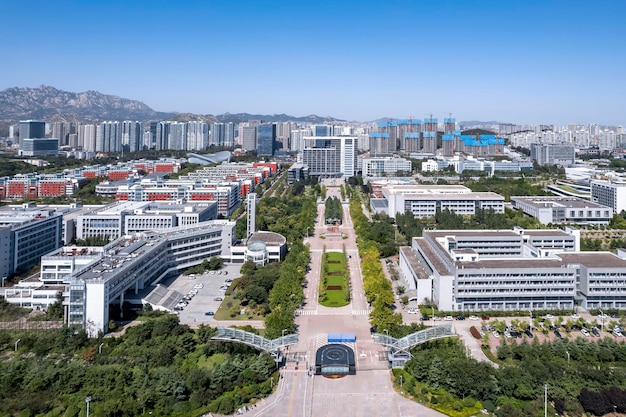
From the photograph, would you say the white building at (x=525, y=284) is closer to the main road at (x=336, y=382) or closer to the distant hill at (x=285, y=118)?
the main road at (x=336, y=382)

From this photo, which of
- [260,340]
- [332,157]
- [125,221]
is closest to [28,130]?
[332,157]

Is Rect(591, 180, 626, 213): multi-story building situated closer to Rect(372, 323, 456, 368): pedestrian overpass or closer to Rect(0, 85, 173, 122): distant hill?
Rect(372, 323, 456, 368): pedestrian overpass

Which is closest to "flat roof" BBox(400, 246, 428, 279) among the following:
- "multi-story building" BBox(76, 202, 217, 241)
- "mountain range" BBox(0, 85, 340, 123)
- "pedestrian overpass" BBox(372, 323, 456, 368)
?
"pedestrian overpass" BBox(372, 323, 456, 368)

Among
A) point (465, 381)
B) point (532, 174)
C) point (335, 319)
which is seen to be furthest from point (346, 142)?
point (465, 381)

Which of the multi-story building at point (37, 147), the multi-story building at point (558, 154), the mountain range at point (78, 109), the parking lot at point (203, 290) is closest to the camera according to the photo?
the parking lot at point (203, 290)

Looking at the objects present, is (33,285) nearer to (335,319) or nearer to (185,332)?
(185,332)

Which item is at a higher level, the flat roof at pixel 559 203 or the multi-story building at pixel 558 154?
the multi-story building at pixel 558 154

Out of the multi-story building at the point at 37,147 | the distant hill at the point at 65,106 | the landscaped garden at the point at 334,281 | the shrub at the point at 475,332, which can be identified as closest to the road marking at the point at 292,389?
the landscaped garden at the point at 334,281
